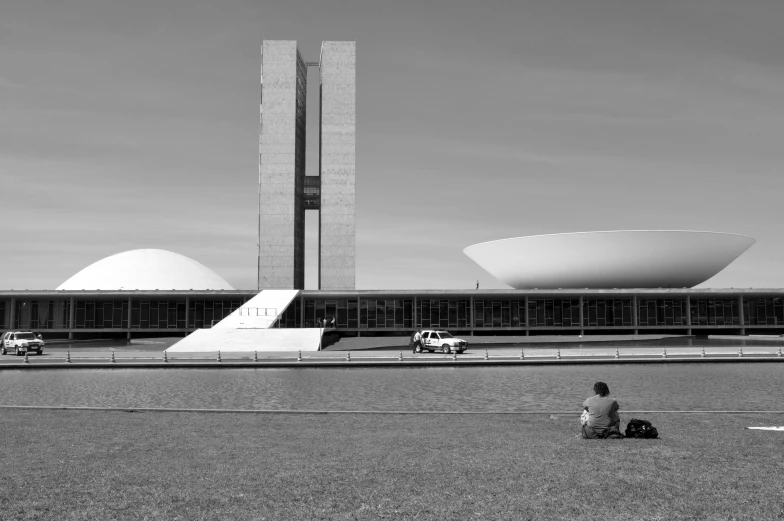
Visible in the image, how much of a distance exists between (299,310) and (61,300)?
22.2m

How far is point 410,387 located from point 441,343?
1863 centimetres

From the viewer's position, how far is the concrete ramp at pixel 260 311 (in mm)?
53062

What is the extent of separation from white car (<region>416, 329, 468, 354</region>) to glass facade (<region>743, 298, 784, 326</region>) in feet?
135

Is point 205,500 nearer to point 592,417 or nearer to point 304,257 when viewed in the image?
point 592,417

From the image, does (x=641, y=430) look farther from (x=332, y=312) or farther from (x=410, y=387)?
(x=332, y=312)

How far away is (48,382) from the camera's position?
1099 inches

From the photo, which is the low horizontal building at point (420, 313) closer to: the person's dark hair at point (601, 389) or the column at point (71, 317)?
the column at point (71, 317)

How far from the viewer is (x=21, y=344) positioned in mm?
43469

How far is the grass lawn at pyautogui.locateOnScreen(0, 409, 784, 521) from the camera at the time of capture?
7.61m

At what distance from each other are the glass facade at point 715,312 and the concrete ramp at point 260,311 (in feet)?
124

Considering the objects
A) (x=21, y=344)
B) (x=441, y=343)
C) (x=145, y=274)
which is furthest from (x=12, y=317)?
(x=441, y=343)

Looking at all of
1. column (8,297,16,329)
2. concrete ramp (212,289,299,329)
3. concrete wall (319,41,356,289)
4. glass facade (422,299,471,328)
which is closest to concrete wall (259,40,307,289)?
concrete wall (319,41,356,289)

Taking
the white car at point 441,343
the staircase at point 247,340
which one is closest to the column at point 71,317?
the staircase at point 247,340

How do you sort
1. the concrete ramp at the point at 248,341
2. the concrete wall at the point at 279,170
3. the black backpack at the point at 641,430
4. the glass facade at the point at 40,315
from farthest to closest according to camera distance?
the concrete wall at the point at 279,170
the glass facade at the point at 40,315
the concrete ramp at the point at 248,341
the black backpack at the point at 641,430
